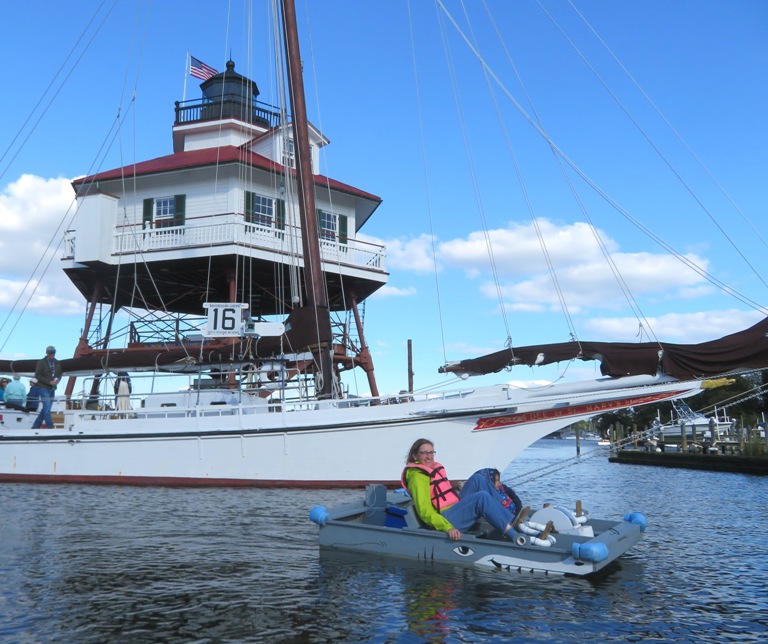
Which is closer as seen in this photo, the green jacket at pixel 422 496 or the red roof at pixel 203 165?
the green jacket at pixel 422 496

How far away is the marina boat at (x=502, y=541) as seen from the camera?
354 inches

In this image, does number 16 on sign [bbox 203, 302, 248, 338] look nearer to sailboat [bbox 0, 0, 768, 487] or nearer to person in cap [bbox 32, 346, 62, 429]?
sailboat [bbox 0, 0, 768, 487]

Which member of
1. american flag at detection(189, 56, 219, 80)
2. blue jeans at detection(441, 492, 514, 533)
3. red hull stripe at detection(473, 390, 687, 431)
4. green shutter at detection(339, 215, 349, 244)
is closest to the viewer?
blue jeans at detection(441, 492, 514, 533)

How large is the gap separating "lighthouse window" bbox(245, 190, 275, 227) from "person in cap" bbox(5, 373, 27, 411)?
33.3ft

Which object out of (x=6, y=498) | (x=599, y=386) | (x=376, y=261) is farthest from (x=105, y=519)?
(x=376, y=261)

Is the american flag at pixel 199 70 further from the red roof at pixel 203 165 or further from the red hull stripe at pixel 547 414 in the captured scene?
the red hull stripe at pixel 547 414

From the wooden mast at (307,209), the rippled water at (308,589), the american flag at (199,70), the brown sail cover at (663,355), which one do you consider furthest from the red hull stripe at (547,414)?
the american flag at (199,70)

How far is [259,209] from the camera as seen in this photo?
98.6ft

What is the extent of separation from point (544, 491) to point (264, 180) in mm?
16494

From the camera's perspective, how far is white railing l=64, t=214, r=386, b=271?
27391 millimetres

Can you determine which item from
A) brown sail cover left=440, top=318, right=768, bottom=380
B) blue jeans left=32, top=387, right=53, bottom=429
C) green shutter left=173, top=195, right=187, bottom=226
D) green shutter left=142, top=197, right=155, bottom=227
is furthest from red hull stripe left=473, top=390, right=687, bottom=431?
Answer: green shutter left=142, top=197, right=155, bottom=227

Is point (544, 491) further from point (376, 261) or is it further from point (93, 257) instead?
point (93, 257)

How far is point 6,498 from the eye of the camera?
17.6 metres

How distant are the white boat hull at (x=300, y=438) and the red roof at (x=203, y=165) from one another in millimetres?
11457
